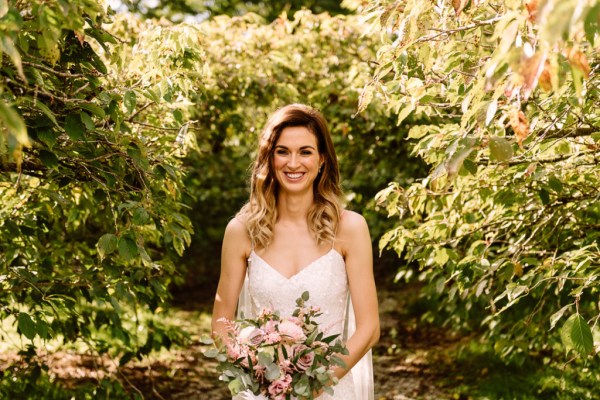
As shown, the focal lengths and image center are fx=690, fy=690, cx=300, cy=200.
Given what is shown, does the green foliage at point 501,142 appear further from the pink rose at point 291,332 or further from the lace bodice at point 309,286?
the pink rose at point 291,332

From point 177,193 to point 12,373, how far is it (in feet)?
5.74

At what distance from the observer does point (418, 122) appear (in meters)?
6.43

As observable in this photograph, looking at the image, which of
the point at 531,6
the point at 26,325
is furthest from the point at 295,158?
the point at 531,6

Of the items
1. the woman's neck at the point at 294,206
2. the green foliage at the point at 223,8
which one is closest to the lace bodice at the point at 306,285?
the woman's neck at the point at 294,206

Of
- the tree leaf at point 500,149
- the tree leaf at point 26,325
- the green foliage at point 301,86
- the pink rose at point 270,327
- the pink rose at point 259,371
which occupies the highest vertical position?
the green foliage at point 301,86

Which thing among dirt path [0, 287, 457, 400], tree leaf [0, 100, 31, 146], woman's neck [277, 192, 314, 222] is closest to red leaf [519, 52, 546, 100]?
tree leaf [0, 100, 31, 146]

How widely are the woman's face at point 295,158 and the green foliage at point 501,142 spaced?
1.03 feet

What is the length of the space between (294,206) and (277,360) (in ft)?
3.03

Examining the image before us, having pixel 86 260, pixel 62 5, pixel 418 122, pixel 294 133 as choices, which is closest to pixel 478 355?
pixel 418 122

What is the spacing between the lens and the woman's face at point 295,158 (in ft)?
9.66

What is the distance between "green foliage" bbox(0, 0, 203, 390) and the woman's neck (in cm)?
45

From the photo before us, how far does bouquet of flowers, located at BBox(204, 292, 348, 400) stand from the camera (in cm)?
231

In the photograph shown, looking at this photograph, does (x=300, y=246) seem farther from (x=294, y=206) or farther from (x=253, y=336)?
(x=253, y=336)

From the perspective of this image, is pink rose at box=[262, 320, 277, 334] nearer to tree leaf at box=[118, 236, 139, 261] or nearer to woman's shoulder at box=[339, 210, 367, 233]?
tree leaf at box=[118, 236, 139, 261]
